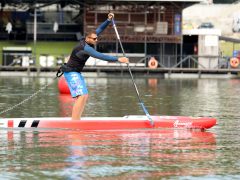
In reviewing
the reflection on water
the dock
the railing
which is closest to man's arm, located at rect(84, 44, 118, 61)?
the reflection on water

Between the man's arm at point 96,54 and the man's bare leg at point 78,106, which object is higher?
the man's arm at point 96,54

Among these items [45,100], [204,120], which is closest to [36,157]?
[204,120]

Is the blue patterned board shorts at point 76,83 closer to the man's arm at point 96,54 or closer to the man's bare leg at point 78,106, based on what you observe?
the man's bare leg at point 78,106

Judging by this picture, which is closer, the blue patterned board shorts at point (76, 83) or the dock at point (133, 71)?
the blue patterned board shorts at point (76, 83)

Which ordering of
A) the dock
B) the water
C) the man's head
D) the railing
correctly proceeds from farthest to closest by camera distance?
the railing
the dock
the man's head
the water

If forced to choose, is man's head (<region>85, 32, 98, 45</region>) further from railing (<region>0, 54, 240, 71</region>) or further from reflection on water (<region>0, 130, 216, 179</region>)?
railing (<region>0, 54, 240, 71</region>)

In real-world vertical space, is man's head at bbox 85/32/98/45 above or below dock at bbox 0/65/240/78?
above

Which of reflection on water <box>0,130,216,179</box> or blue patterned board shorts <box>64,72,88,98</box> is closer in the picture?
reflection on water <box>0,130,216,179</box>

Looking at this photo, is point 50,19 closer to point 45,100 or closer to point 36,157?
point 45,100

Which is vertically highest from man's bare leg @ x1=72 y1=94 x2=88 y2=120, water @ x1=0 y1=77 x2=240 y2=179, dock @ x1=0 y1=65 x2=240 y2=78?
man's bare leg @ x1=72 y1=94 x2=88 y2=120

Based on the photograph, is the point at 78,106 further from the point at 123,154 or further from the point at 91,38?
the point at 123,154

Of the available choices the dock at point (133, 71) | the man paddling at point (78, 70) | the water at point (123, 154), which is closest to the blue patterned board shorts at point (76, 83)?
the man paddling at point (78, 70)

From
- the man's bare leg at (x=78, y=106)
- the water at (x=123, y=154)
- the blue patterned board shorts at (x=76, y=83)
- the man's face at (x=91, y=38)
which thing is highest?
the man's face at (x=91, y=38)

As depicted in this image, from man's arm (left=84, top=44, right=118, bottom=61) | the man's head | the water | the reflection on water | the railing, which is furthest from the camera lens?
the railing
